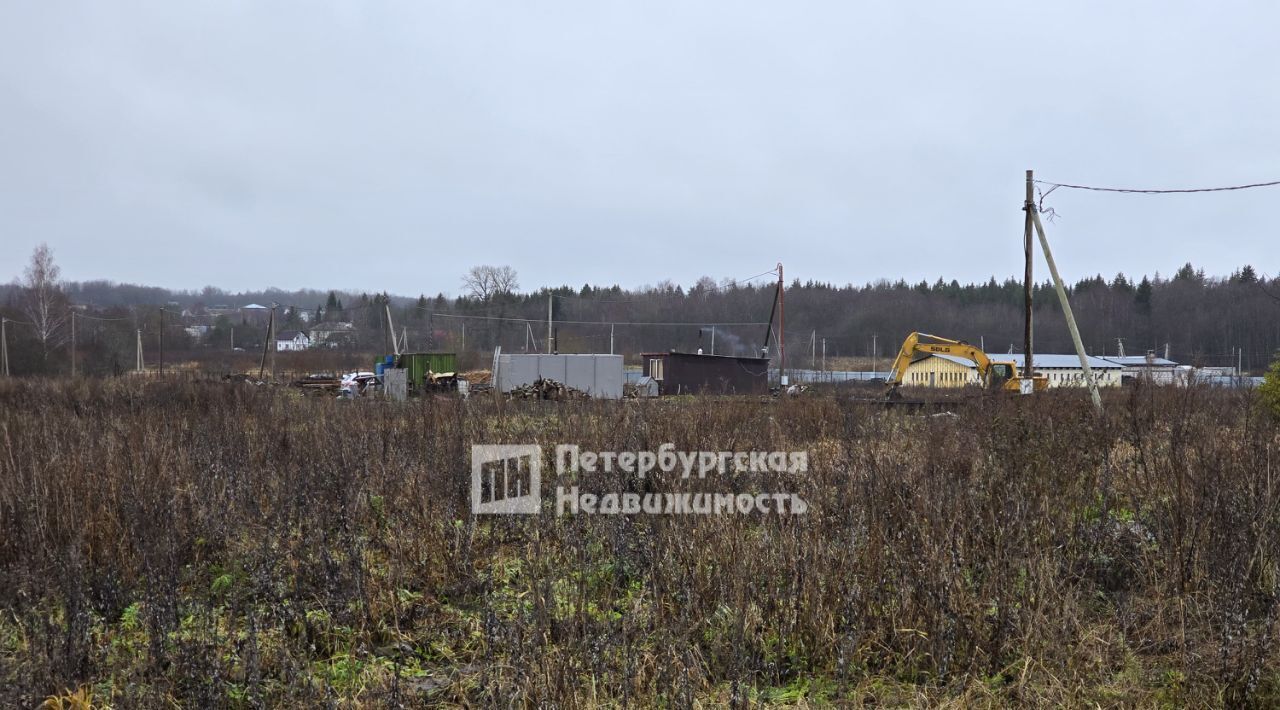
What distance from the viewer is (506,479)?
609cm

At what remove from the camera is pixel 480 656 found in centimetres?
368

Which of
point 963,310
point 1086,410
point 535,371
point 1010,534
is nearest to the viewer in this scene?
point 1010,534

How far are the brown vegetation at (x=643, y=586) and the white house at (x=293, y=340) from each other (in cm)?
4283

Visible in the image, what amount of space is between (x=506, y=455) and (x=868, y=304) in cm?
5490

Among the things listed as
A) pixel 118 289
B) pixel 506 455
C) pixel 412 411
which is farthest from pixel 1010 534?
pixel 118 289

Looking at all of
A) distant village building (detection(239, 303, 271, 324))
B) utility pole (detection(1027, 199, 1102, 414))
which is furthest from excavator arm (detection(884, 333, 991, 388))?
distant village building (detection(239, 303, 271, 324))

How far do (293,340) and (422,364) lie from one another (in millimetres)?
29407

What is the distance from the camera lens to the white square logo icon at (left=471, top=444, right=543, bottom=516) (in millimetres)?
5793

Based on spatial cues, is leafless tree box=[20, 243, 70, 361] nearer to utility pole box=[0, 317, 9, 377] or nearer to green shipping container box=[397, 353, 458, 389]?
utility pole box=[0, 317, 9, 377]

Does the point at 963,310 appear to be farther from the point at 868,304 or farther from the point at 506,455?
the point at 506,455

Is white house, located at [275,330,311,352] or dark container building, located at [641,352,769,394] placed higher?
white house, located at [275,330,311,352]

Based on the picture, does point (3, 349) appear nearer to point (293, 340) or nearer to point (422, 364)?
point (293, 340)

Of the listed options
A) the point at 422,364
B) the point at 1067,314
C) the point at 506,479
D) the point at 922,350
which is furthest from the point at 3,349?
the point at 1067,314

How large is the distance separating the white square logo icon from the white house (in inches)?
1652
